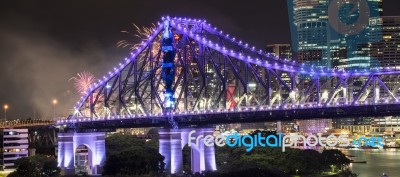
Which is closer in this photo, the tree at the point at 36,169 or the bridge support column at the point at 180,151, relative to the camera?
the tree at the point at 36,169

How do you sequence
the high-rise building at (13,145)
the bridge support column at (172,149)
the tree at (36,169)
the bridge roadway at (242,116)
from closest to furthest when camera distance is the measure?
the bridge roadway at (242,116) → the tree at (36,169) → the bridge support column at (172,149) → the high-rise building at (13,145)

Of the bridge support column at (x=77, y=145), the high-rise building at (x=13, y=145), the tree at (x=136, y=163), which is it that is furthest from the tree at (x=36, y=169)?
the high-rise building at (x=13, y=145)

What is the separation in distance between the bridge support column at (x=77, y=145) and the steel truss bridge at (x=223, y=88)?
4.70 feet

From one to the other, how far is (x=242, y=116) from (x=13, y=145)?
133 feet

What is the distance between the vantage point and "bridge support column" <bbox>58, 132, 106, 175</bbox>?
82.6 meters

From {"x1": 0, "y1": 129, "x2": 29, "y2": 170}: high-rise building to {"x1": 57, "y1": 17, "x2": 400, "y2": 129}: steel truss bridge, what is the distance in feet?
40.3

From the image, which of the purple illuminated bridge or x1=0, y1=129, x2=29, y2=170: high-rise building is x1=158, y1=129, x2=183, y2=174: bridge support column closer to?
the purple illuminated bridge

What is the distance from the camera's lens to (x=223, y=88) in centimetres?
7438

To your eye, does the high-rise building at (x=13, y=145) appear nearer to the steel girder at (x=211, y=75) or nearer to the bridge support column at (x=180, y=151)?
the steel girder at (x=211, y=75)

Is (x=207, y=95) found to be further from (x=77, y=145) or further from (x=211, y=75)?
(x=77, y=145)

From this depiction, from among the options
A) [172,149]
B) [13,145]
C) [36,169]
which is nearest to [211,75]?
[172,149]

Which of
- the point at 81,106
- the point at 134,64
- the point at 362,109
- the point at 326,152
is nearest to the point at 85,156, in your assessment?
the point at 81,106

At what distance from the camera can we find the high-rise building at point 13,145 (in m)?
98.3

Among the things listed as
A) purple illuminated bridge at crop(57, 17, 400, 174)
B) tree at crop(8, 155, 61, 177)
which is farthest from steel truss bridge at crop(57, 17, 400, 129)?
tree at crop(8, 155, 61, 177)
